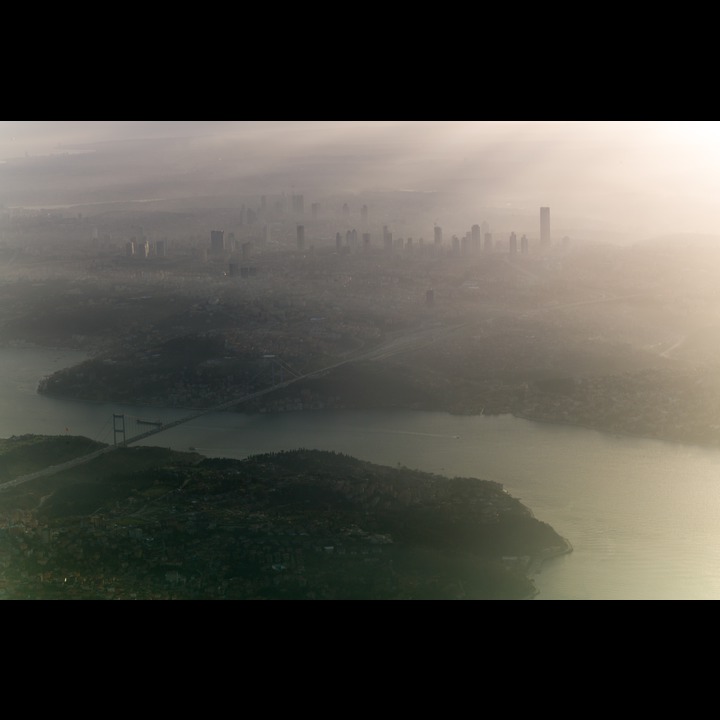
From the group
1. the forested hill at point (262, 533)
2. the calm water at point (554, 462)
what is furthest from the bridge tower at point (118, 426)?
the forested hill at point (262, 533)

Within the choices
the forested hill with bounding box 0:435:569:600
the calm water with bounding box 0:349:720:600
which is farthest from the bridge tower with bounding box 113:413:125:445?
the forested hill with bounding box 0:435:569:600

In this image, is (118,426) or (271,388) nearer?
(118,426)

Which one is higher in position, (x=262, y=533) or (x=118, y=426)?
(x=262, y=533)

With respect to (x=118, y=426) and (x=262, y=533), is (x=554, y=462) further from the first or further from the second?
(x=118, y=426)

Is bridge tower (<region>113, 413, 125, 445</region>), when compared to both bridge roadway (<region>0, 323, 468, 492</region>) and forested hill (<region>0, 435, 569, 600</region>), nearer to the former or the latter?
bridge roadway (<region>0, 323, 468, 492</region>)

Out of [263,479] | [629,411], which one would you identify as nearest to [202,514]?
[263,479]

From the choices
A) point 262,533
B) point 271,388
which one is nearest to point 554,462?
point 262,533

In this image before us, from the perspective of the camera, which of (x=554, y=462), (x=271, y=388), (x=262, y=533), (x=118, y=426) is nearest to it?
(x=262, y=533)

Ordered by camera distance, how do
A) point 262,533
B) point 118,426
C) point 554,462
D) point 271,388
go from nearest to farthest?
point 262,533
point 554,462
point 118,426
point 271,388
